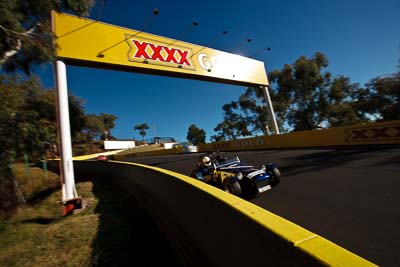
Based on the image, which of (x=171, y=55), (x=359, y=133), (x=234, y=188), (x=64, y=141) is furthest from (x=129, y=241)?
(x=359, y=133)

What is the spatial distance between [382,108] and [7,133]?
3348 cm

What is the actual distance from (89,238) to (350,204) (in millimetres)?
5392

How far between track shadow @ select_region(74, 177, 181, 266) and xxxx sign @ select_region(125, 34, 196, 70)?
8522 mm

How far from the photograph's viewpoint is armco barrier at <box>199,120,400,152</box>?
10602 mm

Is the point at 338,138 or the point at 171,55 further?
the point at 171,55

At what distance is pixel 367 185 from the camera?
15.6 feet

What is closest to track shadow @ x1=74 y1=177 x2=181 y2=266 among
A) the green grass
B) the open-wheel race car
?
the green grass

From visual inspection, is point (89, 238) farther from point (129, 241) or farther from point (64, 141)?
point (64, 141)

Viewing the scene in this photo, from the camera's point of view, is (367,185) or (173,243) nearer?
(173,243)

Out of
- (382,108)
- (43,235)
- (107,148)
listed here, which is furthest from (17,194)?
(107,148)

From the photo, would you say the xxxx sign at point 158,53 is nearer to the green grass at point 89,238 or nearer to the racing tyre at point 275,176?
the green grass at point 89,238

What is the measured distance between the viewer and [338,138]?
13.1m

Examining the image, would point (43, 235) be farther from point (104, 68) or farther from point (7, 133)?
point (104, 68)

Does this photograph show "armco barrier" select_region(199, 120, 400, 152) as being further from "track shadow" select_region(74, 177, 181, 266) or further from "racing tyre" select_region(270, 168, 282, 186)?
"track shadow" select_region(74, 177, 181, 266)
